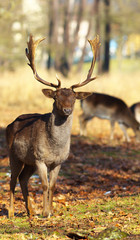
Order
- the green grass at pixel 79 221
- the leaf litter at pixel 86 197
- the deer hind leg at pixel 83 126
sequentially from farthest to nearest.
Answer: the deer hind leg at pixel 83 126 < the leaf litter at pixel 86 197 < the green grass at pixel 79 221

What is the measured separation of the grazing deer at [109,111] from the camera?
1706 cm

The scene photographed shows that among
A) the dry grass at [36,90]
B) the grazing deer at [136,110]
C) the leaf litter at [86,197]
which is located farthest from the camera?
the dry grass at [36,90]

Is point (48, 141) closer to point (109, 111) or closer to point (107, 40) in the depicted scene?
point (109, 111)

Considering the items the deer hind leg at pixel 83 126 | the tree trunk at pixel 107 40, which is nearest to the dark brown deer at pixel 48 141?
the deer hind leg at pixel 83 126

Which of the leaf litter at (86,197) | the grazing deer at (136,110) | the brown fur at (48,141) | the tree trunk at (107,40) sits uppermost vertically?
the tree trunk at (107,40)

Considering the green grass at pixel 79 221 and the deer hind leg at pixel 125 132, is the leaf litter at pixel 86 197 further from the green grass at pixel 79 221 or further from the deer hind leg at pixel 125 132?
the deer hind leg at pixel 125 132

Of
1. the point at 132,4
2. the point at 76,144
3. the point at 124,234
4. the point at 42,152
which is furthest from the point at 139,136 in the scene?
the point at 132,4

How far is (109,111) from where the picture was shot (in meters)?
17.2

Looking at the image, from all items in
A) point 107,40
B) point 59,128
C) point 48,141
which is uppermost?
point 107,40

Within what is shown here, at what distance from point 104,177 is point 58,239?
518 cm

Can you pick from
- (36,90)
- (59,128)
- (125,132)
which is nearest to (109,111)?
(125,132)

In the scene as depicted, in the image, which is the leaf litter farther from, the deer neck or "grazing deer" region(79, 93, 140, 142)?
"grazing deer" region(79, 93, 140, 142)

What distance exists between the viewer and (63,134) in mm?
6988

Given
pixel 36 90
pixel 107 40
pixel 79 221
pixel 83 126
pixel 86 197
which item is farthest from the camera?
pixel 107 40
